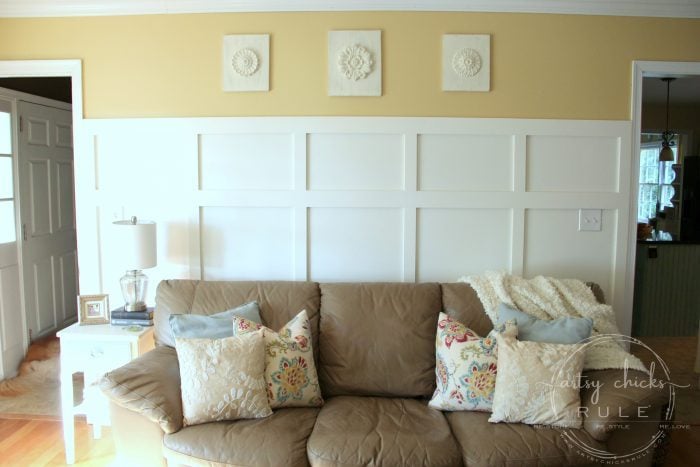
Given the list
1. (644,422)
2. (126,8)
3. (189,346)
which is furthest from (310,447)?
(126,8)

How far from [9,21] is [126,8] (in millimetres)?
721

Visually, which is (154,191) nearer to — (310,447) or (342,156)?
(342,156)

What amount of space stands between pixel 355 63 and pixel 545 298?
166 cm

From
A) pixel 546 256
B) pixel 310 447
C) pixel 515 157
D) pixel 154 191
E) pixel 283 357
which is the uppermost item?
pixel 515 157

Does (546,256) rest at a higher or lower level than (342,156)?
lower

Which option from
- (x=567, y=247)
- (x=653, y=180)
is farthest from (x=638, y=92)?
(x=653, y=180)

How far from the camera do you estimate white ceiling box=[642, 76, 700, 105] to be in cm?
506

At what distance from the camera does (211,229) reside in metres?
3.21

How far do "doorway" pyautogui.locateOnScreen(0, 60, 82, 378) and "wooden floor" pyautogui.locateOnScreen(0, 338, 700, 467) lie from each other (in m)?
0.83

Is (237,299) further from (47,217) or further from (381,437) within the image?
(47,217)

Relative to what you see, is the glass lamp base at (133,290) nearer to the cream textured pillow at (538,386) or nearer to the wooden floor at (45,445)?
the wooden floor at (45,445)

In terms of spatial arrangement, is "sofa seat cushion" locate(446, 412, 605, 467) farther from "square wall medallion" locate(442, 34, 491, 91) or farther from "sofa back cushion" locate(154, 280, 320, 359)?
"square wall medallion" locate(442, 34, 491, 91)

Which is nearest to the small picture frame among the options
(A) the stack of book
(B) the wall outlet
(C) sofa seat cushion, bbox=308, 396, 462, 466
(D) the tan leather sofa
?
(A) the stack of book

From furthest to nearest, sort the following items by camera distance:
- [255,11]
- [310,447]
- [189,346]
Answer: [255,11] < [189,346] < [310,447]
